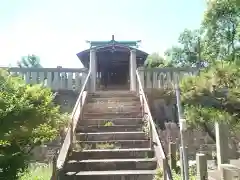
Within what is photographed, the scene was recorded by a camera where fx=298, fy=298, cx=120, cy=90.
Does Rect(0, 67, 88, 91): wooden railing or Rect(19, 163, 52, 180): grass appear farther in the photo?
Rect(0, 67, 88, 91): wooden railing

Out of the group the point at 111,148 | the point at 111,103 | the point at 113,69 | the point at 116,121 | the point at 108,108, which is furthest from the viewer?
the point at 113,69

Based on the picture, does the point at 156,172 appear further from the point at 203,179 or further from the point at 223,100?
the point at 223,100

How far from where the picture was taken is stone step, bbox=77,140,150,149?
7.77 m

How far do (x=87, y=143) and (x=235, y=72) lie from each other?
4.43 m

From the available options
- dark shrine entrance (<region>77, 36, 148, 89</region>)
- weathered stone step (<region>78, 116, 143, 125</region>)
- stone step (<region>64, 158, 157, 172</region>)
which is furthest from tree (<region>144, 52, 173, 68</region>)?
stone step (<region>64, 158, 157, 172</region>)

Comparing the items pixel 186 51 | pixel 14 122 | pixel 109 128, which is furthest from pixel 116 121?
pixel 186 51

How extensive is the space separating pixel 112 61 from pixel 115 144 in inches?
414

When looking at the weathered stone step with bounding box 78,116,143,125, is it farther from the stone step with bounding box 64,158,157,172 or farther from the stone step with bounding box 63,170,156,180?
the stone step with bounding box 63,170,156,180

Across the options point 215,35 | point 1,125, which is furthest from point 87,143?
point 215,35

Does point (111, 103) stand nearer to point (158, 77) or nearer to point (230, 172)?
point (158, 77)

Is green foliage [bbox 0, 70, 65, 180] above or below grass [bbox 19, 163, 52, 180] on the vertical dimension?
above

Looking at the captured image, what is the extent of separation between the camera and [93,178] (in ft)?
21.1

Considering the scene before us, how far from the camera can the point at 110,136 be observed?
827 cm

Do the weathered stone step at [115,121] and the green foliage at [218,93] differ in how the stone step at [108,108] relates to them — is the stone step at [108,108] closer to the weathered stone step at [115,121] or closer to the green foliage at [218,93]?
the weathered stone step at [115,121]
